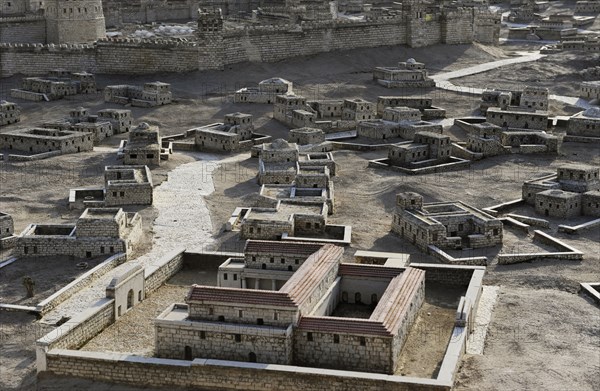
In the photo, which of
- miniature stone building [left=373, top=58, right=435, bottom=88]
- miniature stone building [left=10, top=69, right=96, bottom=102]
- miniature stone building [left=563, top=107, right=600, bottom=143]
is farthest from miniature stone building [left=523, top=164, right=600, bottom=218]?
miniature stone building [left=10, top=69, right=96, bottom=102]

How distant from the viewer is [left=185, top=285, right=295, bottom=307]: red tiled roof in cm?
2452

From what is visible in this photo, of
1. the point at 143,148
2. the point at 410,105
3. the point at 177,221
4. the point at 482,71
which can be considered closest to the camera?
the point at 177,221

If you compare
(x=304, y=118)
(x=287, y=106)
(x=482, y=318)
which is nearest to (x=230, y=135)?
(x=304, y=118)

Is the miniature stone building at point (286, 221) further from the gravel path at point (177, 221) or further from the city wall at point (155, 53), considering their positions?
the city wall at point (155, 53)

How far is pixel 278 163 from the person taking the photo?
4481 centimetres

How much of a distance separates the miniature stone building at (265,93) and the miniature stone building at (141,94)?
404 cm

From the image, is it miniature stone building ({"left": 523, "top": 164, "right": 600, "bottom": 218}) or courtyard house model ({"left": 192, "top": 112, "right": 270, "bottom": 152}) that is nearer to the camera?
miniature stone building ({"left": 523, "top": 164, "right": 600, "bottom": 218})

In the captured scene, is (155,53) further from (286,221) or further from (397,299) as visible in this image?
(397,299)

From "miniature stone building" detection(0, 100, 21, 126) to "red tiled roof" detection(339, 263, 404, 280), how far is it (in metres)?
31.6

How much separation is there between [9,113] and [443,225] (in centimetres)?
2842

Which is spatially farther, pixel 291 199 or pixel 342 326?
pixel 291 199

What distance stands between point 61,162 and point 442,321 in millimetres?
24715

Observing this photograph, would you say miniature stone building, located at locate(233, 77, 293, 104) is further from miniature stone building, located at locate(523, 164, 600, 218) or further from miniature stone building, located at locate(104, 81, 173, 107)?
miniature stone building, located at locate(523, 164, 600, 218)

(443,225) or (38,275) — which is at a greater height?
(443,225)
